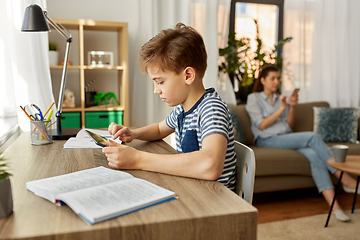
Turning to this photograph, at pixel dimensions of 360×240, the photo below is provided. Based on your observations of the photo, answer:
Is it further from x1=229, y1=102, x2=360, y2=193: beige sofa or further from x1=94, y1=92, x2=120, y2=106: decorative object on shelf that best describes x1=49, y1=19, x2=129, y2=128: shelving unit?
x1=229, y1=102, x2=360, y2=193: beige sofa

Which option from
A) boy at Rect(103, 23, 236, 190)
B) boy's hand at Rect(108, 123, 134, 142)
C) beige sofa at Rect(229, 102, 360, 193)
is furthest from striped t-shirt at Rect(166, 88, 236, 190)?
beige sofa at Rect(229, 102, 360, 193)

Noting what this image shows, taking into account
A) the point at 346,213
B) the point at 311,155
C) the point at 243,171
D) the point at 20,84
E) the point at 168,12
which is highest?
the point at 168,12

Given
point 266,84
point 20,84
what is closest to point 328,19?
point 266,84

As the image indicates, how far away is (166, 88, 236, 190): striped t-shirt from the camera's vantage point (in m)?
1.00

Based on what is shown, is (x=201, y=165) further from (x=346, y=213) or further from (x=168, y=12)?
(x=168, y=12)

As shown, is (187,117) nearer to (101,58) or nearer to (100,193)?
(100,193)

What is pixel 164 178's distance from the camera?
881 mm

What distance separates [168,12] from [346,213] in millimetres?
A: 2304

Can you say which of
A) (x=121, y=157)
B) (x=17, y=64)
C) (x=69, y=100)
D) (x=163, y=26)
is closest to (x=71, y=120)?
(x=69, y=100)

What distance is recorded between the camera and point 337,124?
10.4 feet

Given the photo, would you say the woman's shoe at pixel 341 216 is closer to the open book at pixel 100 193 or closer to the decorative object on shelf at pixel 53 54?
the open book at pixel 100 193

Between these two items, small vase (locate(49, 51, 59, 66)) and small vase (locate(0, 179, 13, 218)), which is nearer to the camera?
small vase (locate(0, 179, 13, 218))

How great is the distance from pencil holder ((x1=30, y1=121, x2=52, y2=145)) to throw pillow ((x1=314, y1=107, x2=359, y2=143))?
2.60 meters

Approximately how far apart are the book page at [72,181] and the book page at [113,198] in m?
0.03
